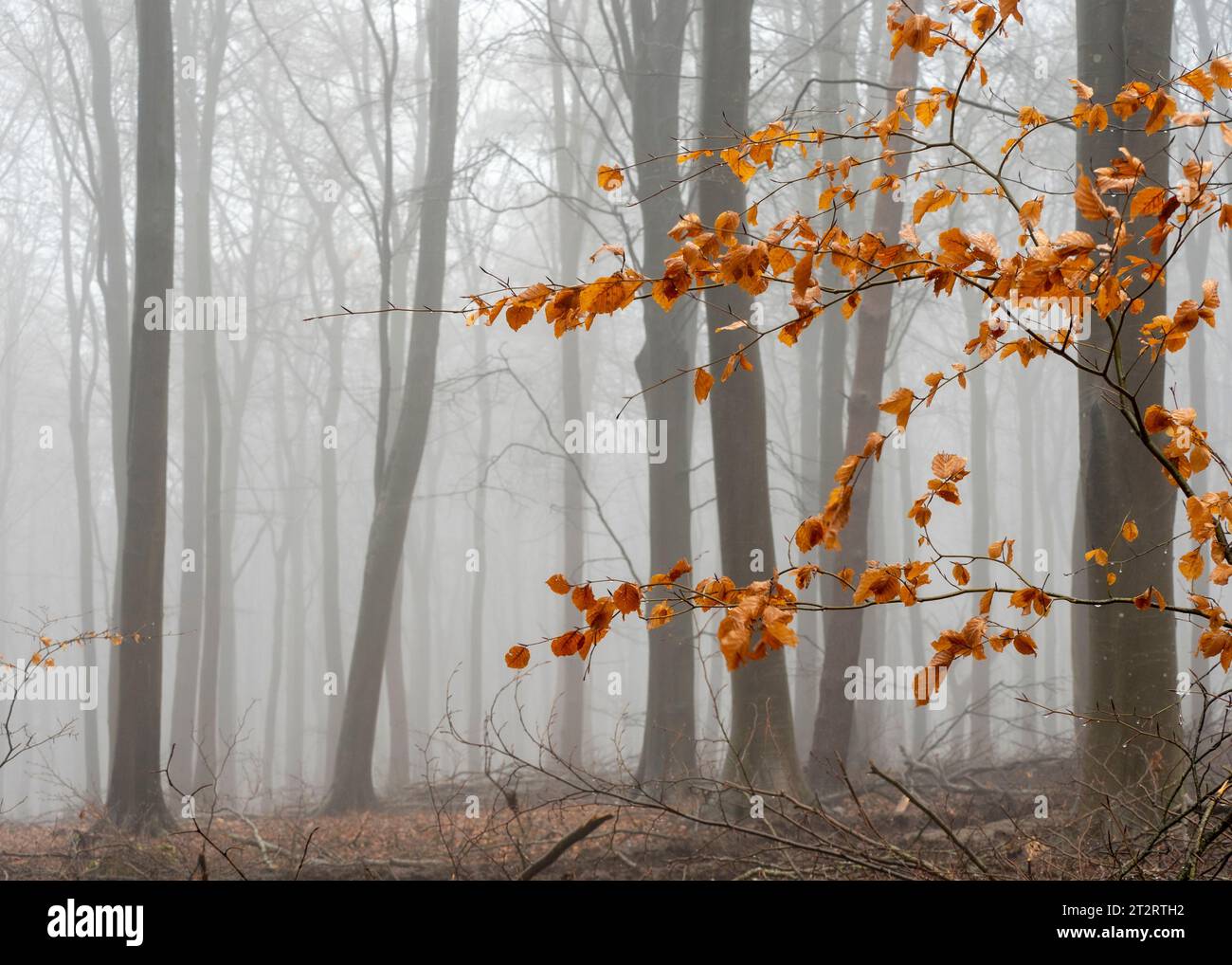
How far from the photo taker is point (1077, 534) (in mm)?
9672

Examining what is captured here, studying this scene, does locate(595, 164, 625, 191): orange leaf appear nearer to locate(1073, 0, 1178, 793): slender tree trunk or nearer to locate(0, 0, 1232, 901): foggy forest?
locate(0, 0, 1232, 901): foggy forest

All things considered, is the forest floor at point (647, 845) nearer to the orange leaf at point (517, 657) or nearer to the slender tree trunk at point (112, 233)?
the orange leaf at point (517, 657)

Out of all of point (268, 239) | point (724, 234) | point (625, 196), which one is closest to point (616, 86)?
point (625, 196)

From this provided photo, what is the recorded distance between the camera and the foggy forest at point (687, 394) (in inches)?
95.0

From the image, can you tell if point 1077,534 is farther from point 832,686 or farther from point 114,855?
point 114,855

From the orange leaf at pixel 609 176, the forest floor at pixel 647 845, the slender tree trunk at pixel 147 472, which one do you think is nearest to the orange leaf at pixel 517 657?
the orange leaf at pixel 609 176

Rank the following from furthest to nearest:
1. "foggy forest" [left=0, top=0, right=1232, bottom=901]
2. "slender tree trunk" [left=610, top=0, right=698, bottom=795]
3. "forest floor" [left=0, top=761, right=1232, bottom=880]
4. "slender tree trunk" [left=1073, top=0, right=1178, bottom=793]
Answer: "slender tree trunk" [left=610, top=0, right=698, bottom=795]
"slender tree trunk" [left=1073, top=0, right=1178, bottom=793]
"forest floor" [left=0, top=761, right=1232, bottom=880]
"foggy forest" [left=0, top=0, right=1232, bottom=901]

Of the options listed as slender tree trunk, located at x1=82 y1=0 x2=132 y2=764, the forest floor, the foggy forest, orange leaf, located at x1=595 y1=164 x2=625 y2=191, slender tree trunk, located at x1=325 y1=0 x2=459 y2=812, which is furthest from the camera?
slender tree trunk, located at x1=82 y1=0 x2=132 y2=764

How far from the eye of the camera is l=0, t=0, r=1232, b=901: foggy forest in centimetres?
241

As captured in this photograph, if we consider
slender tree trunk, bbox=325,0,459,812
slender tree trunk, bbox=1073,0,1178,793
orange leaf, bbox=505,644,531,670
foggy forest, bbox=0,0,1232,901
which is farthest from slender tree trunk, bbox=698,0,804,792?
orange leaf, bbox=505,644,531,670

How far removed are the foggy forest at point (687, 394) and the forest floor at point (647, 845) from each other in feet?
0.21

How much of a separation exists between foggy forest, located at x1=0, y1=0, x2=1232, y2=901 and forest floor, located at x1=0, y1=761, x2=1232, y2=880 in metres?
0.06
